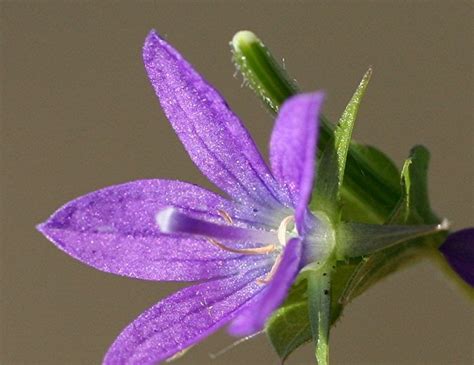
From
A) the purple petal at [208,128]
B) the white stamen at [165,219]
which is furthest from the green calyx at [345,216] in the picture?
the white stamen at [165,219]

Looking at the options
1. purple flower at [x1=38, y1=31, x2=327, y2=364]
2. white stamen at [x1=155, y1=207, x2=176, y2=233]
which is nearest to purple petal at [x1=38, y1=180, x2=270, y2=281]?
purple flower at [x1=38, y1=31, x2=327, y2=364]

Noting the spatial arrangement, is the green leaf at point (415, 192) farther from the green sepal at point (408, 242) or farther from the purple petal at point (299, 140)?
the purple petal at point (299, 140)

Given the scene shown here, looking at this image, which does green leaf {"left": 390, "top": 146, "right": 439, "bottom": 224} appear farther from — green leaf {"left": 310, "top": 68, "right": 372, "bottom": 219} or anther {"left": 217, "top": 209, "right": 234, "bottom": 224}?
anther {"left": 217, "top": 209, "right": 234, "bottom": 224}

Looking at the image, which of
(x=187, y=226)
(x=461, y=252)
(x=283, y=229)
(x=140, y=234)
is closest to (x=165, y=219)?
(x=187, y=226)

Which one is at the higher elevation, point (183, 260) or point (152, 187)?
point (152, 187)

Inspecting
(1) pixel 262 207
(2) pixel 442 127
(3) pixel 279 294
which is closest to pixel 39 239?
(2) pixel 442 127

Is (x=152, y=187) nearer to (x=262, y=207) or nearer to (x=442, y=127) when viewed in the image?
(x=262, y=207)
